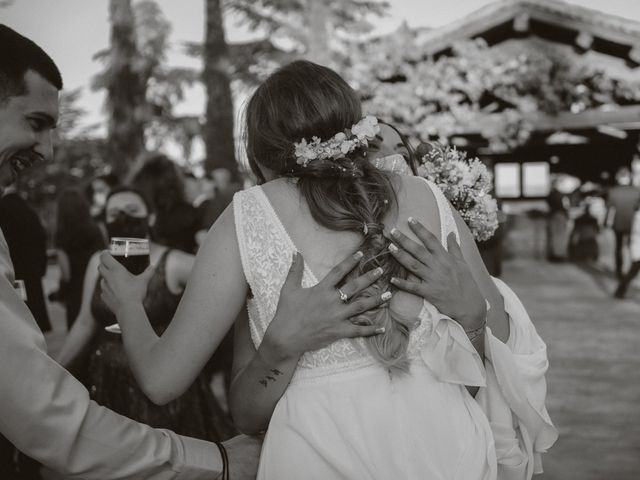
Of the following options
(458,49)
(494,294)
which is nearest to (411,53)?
(458,49)

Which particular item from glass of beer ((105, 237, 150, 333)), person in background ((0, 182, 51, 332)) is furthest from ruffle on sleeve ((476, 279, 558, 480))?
person in background ((0, 182, 51, 332))

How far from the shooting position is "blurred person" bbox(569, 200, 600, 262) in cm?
1464

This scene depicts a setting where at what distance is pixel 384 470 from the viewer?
1.58 metres

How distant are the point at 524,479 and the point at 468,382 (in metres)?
0.48

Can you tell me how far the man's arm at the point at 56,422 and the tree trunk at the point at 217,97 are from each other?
52.2 ft

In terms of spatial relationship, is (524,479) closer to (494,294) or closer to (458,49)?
(494,294)

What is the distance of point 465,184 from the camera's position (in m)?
2.27

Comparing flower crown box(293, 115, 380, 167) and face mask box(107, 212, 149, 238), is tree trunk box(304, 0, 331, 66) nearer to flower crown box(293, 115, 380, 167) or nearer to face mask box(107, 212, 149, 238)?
Answer: face mask box(107, 212, 149, 238)

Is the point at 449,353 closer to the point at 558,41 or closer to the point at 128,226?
the point at 128,226

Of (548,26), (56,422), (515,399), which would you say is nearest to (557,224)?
(548,26)

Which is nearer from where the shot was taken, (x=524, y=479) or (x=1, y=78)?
(x=1, y=78)

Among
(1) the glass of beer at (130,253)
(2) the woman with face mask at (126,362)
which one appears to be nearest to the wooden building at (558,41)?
(2) the woman with face mask at (126,362)

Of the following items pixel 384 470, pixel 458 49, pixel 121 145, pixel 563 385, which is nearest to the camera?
pixel 384 470

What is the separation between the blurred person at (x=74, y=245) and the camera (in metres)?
5.06
